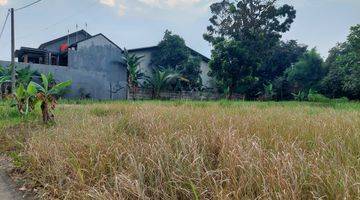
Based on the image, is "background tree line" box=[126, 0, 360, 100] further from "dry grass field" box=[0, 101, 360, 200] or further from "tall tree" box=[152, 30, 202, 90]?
"dry grass field" box=[0, 101, 360, 200]

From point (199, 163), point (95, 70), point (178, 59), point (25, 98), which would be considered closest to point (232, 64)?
point (178, 59)

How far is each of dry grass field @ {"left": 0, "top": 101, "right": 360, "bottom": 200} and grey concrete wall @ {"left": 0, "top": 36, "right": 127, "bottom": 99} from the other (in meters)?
20.7

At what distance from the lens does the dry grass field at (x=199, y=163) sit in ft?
7.52

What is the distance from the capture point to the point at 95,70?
27.4 meters

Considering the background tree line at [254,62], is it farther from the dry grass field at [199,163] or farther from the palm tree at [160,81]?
the dry grass field at [199,163]

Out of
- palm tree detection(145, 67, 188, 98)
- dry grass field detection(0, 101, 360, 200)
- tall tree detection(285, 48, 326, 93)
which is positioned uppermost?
tall tree detection(285, 48, 326, 93)

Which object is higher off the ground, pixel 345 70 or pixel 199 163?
pixel 345 70

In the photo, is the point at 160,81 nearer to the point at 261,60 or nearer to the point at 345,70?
the point at 261,60

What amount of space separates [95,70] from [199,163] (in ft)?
84.2

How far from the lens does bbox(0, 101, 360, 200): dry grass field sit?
2293 mm

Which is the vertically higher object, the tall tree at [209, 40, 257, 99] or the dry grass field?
the tall tree at [209, 40, 257, 99]

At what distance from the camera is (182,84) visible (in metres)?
29.3

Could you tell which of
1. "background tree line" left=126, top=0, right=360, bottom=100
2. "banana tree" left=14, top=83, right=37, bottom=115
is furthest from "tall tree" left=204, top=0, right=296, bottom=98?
"banana tree" left=14, top=83, right=37, bottom=115

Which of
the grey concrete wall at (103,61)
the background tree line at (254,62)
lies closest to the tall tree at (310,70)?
the background tree line at (254,62)
